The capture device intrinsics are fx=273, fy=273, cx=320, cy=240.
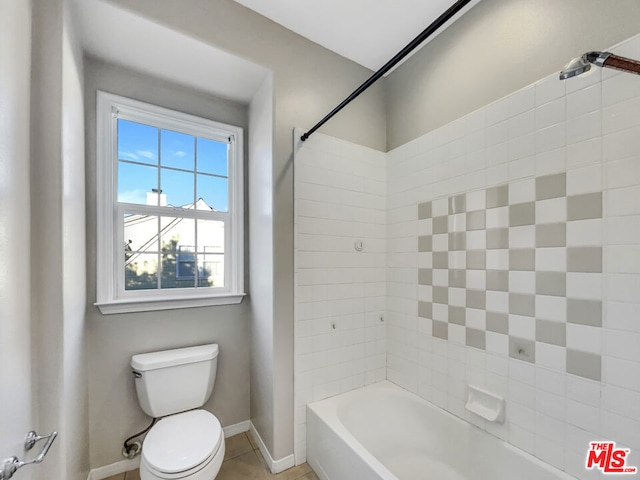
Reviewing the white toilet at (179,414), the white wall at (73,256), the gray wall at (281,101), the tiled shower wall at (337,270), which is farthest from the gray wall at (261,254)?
the white wall at (73,256)

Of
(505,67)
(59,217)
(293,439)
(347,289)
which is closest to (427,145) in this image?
(505,67)

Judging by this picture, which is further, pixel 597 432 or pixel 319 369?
pixel 319 369

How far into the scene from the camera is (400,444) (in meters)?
1.75

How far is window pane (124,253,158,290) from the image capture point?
5.80 feet

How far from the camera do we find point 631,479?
1016mm

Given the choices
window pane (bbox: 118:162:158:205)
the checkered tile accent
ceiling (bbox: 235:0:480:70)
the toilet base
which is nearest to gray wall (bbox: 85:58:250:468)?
window pane (bbox: 118:162:158:205)

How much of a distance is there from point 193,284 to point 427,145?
6.22 ft

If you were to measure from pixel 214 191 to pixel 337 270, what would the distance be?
111cm

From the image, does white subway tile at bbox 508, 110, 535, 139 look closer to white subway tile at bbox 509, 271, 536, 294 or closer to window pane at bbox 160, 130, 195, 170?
white subway tile at bbox 509, 271, 536, 294

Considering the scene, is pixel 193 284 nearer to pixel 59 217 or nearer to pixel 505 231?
pixel 59 217

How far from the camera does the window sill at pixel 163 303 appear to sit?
161 centimetres

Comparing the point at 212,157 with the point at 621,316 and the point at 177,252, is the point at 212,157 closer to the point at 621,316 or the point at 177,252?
the point at 177,252

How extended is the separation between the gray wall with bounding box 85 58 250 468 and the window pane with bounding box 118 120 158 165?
160mm

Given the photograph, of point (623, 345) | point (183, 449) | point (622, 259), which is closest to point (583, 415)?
point (623, 345)
